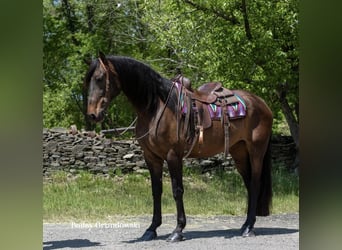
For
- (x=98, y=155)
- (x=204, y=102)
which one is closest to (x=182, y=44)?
(x=98, y=155)

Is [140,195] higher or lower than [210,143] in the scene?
lower

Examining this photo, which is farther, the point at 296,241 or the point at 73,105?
the point at 73,105

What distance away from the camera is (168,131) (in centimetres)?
374

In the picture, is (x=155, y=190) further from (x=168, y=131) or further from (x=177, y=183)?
(x=168, y=131)

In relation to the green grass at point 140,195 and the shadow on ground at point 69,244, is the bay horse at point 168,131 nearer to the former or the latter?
the shadow on ground at point 69,244

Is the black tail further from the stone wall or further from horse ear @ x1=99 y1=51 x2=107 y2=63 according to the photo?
horse ear @ x1=99 y1=51 x2=107 y2=63

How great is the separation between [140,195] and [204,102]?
1.50 m

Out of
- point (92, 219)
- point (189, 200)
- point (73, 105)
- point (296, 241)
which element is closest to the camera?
point (296, 241)
